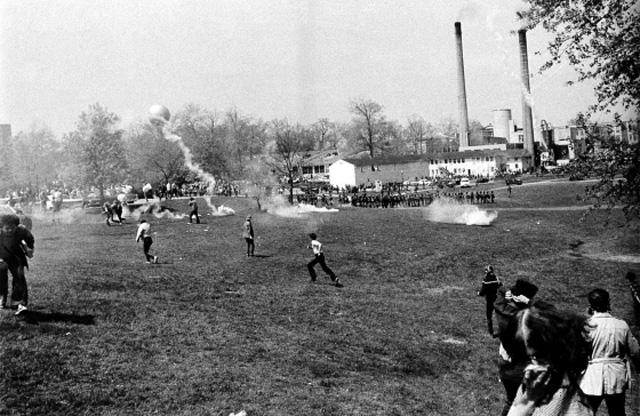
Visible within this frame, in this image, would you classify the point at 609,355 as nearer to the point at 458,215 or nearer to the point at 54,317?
the point at 54,317

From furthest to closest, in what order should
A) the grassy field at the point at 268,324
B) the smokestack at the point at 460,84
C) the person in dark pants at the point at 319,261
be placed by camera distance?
the smokestack at the point at 460,84 → the person in dark pants at the point at 319,261 → the grassy field at the point at 268,324

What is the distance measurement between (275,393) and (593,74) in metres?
10.7

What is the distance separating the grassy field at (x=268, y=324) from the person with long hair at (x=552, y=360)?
15.0 ft

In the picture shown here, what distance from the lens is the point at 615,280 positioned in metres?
22.8

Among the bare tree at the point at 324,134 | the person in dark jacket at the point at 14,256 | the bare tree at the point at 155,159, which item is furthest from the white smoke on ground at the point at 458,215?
the bare tree at the point at 324,134

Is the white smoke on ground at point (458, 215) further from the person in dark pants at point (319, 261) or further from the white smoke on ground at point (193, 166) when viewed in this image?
the white smoke on ground at point (193, 166)

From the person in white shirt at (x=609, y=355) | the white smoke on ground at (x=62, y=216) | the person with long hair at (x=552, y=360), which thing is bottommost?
the person in white shirt at (x=609, y=355)

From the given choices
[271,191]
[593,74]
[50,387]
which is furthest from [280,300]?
[271,191]

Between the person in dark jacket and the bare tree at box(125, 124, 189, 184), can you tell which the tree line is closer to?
the bare tree at box(125, 124, 189, 184)

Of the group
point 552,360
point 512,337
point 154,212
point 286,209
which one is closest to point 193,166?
point 286,209

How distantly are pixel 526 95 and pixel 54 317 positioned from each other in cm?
8478

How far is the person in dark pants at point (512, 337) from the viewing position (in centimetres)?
514

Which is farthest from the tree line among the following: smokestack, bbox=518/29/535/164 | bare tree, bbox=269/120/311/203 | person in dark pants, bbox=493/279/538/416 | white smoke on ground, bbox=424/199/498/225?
person in dark pants, bbox=493/279/538/416

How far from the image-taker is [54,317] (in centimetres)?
1132
